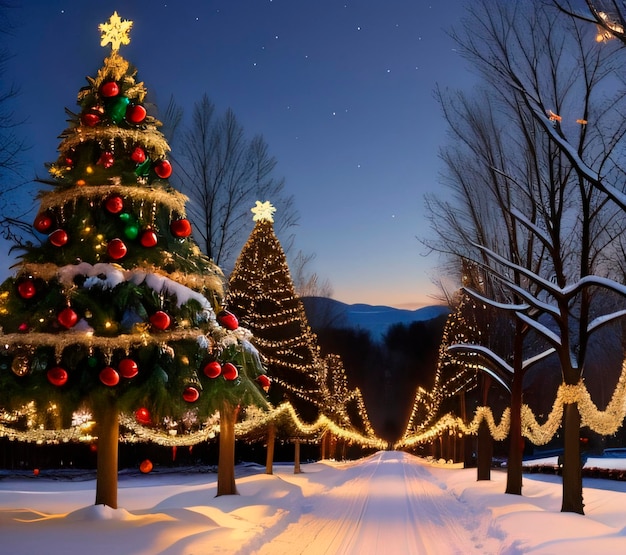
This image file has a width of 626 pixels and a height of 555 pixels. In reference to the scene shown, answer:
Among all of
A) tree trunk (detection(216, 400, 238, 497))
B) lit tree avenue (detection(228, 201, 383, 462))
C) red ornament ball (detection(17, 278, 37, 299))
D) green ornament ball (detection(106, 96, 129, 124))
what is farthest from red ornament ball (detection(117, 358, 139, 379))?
lit tree avenue (detection(228, 201, 383, 462))

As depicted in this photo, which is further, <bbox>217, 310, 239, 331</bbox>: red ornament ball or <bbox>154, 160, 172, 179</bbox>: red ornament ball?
<bbox>217, 310, 239, 331</bbox>: red ornament ball

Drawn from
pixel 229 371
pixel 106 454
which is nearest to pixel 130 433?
pixel 106 454

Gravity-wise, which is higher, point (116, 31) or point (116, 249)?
point (116, 31)

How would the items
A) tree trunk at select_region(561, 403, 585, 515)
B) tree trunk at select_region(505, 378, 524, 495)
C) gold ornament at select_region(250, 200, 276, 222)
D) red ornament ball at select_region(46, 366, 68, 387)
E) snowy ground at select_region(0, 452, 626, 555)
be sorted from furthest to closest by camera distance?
gold ornament at select_region(250, 200, 276, 222)
tree trunk at select_region(505, 378, 524, 495)
tree trunk at select_region(561, 403, 585, 515)
red ornament ball at select_region(46, 366, 68, 387)
snowy ground at select_region(0, 452, 626, 555)

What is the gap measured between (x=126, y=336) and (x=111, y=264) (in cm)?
131

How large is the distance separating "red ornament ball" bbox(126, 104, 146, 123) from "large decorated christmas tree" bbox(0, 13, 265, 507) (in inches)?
1.0

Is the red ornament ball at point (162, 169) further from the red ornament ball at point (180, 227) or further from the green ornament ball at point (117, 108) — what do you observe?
the green ornament ball at point (117, 108)

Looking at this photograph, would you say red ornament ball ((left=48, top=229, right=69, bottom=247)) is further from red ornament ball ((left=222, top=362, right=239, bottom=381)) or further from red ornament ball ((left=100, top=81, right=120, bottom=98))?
red ornament ball ((left=222, top=362, right=239, bottom=381))

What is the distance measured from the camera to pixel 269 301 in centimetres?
2853

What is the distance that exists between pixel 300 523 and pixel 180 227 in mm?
6798

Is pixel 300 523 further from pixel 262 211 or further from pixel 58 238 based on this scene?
pixel 262 211

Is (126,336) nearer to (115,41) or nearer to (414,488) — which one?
(115,41)

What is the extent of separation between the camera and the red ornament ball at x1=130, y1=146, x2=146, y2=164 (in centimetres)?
1260

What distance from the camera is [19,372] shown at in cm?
1135
